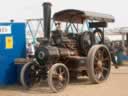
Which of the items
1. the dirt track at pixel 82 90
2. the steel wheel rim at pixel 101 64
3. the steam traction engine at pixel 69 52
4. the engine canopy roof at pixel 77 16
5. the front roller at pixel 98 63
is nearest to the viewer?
the dirt track at pixel 82 90

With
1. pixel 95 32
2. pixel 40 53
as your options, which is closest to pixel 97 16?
pixel 95 32

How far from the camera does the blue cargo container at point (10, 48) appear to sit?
37.5ft

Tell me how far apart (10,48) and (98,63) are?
2745mm

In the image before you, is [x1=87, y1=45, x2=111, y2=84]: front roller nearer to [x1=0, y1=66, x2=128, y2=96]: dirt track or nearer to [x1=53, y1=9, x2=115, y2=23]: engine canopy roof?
[x1=0, y1=66, x2=128, y2=96]: dirt track

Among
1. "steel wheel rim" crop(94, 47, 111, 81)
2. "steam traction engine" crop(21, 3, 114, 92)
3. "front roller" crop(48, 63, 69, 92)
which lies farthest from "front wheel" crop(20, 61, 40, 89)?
"steel wheel rim" crop(94, 47, 111, 81)

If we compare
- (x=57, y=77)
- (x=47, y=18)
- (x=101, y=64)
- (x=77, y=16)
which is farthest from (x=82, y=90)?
(x=77, y=16)

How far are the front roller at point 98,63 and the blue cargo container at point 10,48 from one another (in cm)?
228

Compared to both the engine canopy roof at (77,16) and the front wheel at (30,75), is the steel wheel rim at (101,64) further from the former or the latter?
the front wheel at (30,75)

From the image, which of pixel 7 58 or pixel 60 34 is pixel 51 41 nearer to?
pixel 60 34

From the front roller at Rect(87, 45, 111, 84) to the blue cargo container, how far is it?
2.28m

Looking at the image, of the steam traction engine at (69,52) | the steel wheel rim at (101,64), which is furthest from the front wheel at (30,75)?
the steel wheel rim at (101,64)

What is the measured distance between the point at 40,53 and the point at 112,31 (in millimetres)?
27585

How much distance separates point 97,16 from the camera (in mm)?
12023

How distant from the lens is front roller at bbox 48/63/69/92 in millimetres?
9844
